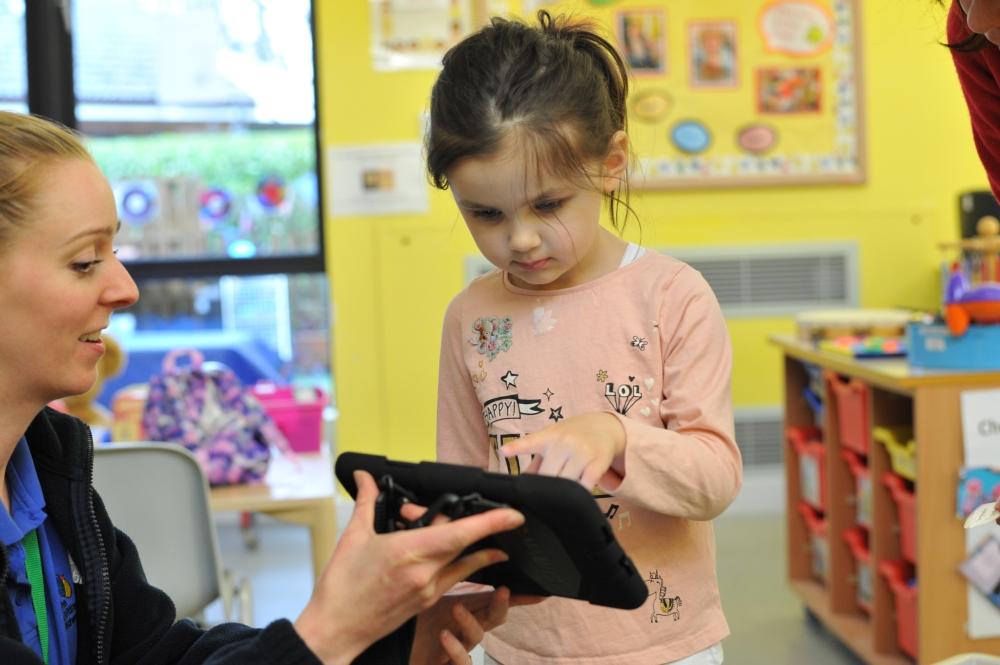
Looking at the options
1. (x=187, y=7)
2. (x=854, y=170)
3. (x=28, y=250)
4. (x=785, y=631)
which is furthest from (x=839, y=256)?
(x=28, y=250)

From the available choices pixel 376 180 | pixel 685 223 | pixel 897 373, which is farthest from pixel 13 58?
pixel 897 373

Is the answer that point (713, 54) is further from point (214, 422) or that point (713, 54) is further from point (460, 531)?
point (460, 531)

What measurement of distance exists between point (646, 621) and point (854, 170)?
132 inches

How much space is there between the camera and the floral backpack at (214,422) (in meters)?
2.22

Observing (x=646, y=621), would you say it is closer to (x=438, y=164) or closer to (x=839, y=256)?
(x=438, y=164)

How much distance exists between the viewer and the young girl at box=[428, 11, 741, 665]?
43.7 inches

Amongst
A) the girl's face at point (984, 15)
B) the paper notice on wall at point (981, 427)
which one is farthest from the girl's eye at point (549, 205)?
the paper notice on wall at point (981, 427)

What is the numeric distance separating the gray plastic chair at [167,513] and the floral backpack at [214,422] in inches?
7.2

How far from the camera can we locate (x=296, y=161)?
14.0 feet

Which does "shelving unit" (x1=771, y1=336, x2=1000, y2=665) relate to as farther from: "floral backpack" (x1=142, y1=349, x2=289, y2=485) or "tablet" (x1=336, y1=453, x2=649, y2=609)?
"tablet" (x1=336, y1=453, x2=649, y2=609)

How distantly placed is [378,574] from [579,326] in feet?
1.44

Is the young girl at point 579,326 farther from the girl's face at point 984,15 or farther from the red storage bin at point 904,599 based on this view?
the red storage bin at point 904,599

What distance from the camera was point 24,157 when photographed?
39.0 inches

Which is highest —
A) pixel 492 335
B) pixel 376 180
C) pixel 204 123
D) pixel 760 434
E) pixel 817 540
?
pixel 204 123
